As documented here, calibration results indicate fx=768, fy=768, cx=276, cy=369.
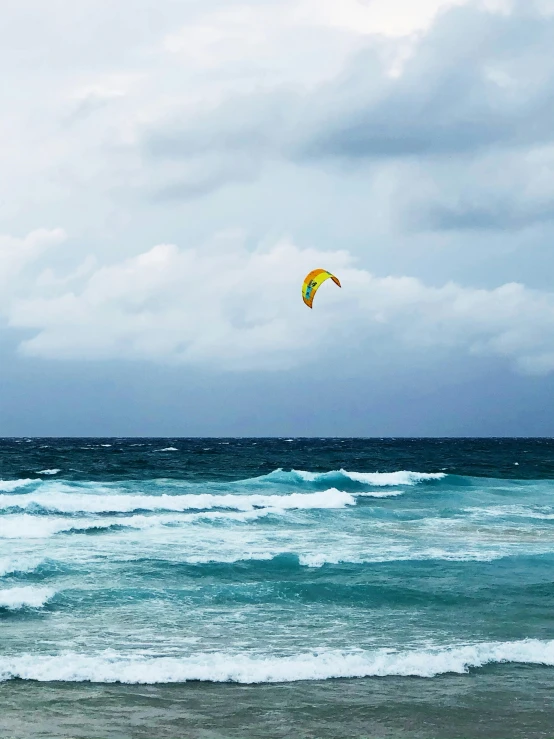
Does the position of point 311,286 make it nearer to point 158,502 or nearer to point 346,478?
point 158,502

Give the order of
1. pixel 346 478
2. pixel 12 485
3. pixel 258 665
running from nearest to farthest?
pixel 258 665 < pixel 12 485 < pixel 346 478

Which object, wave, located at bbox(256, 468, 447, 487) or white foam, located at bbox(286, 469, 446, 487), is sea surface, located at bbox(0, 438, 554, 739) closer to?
wave, located at bbox(256, 468, 447, 487)

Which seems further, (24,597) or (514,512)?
(514,512)

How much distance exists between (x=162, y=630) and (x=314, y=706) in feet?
12.2

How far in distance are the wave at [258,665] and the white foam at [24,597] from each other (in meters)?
2.90

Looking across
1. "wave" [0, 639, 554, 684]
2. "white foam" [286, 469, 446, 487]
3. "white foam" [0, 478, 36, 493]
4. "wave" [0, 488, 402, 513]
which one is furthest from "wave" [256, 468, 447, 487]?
"wave" [0, 639, 554, 684]

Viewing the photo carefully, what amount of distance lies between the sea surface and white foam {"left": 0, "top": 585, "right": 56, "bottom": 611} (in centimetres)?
4

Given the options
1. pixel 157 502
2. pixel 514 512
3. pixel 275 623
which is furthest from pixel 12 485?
pixel 275 623

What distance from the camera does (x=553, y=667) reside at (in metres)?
9.84

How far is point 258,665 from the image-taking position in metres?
9.64

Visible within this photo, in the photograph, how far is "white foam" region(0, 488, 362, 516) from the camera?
26.9 metres

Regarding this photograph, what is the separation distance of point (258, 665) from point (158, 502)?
19479mm

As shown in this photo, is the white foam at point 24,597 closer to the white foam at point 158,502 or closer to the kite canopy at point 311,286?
the kite canopy at point 311,286

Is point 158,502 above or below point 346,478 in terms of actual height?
below
